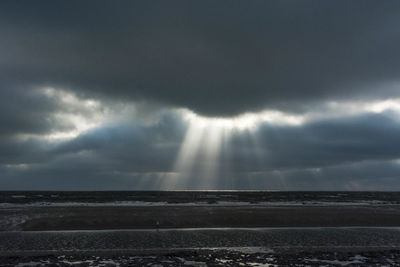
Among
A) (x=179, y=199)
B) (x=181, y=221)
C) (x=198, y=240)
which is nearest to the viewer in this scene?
(x=198, y=240)

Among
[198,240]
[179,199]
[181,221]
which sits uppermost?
[179,199]

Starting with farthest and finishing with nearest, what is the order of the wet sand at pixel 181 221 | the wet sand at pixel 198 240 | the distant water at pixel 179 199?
1. the distant water at pixel 179 199
2. the wet sand at pixel 181 221
3. the wet sand at pixel 198 240

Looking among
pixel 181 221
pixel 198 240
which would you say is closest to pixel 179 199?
pixel 181 221

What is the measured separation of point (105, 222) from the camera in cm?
4278

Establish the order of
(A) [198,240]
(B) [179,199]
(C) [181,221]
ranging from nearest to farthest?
1. (A) [198,240]
2. (C) [181,221]
3. (B) [179,199]

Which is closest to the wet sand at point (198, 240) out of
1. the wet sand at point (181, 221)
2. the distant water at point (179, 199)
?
the wet sand at point (181, 221)

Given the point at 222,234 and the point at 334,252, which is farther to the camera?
the point at 222,234

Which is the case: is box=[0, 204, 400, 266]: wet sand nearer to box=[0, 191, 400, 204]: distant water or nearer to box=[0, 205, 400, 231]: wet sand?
box=[0, 205, 400, 231]: wet sand

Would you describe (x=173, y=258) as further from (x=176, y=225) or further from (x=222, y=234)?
(x=176, y=225)

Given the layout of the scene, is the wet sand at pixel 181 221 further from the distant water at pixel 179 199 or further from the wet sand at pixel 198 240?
the distant water at pixel 179 199

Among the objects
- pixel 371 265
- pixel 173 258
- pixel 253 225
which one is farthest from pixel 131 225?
pixel 371 265

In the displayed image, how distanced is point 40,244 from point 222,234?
17130mm

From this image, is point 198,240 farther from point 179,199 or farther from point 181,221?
point 179,199

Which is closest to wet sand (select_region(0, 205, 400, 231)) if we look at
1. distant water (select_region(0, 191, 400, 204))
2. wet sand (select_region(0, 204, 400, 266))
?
wet sand (select_region(0, 204, 400, 266))
